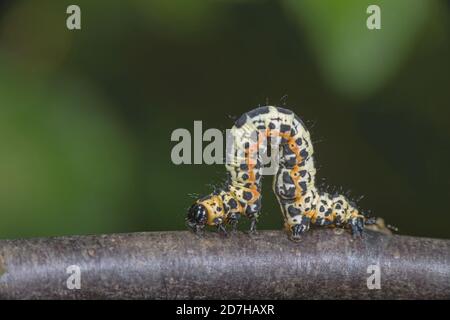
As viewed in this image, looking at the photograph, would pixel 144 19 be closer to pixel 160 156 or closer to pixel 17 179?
pixel 160 156

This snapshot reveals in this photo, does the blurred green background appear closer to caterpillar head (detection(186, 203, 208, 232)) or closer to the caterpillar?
the caterpillar

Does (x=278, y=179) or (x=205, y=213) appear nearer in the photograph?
(x=205, y=213)

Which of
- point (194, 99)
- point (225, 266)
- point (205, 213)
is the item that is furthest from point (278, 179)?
point (194, 99)

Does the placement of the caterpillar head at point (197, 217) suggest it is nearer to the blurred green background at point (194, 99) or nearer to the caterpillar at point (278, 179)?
the caterpillar at point (278, 179)

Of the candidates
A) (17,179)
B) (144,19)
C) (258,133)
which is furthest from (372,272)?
(144,19)

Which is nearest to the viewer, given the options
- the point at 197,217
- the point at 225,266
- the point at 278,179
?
the point at 225,266

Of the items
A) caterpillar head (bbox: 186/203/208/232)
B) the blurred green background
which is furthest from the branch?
the blurred green background

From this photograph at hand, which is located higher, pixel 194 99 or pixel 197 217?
pixel 194 99

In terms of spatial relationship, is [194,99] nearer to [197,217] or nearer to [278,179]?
[278,179]
